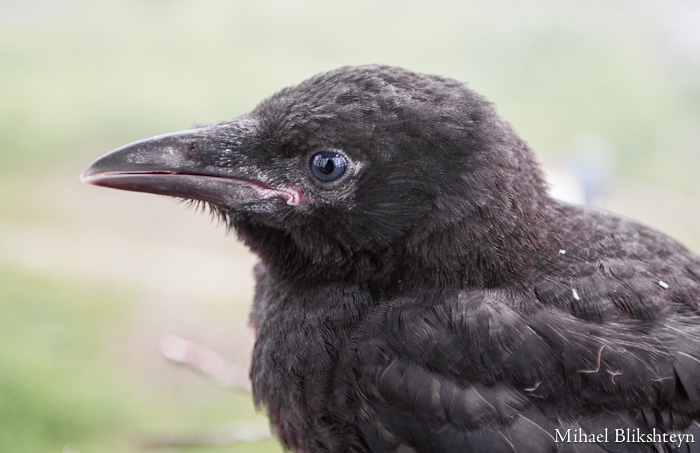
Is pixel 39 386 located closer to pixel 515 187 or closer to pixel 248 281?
pixel 248 281

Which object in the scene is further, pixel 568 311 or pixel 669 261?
pixel 669 261

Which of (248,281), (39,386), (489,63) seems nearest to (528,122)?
(489,63)

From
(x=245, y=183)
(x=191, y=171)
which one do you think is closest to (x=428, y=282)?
(x=245, y=183)

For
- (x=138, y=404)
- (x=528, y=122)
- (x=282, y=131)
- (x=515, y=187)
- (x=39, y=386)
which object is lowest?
(x=138, y=404)

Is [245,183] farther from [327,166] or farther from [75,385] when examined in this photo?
[75,385]

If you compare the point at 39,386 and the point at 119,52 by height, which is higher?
the point at 119,52

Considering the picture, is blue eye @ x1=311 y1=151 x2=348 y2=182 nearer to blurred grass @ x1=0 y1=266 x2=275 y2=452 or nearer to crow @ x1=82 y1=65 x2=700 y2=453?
crow @ x1=82 y1=65 x2=700 y2=453

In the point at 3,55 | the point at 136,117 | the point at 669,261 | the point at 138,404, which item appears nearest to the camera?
the point at 669,261

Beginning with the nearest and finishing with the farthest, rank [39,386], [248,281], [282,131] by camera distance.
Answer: [282,131] → [39,386] → [248,281]

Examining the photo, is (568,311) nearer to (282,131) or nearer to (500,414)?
(500,414)
